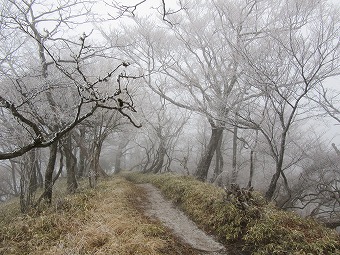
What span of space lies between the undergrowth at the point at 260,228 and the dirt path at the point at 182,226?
0.25m

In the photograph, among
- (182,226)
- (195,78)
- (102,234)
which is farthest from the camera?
(195,78)

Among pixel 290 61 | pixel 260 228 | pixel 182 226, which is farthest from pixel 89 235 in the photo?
pixel 290 61

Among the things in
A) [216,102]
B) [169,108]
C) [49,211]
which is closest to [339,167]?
[216,102]

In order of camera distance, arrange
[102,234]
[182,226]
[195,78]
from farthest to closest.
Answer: [195,78] < [182,226] < [102,234]

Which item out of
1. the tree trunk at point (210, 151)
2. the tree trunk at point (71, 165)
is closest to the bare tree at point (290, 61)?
the tree trunk at point (210, 151)

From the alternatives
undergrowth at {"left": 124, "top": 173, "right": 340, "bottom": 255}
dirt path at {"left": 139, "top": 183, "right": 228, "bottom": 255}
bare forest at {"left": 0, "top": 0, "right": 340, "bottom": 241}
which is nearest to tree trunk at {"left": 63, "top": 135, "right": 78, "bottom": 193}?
bare forest at {"left": 0, "top": 0, "right": 340, "bottom": 241}

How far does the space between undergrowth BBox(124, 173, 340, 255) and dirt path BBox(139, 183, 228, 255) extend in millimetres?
250

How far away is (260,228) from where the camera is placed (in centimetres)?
525

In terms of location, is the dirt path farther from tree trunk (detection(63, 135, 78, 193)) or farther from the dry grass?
tree trunk (detection(63, 135, 78, 193))

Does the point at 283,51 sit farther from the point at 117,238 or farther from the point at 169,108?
the point at 169,108

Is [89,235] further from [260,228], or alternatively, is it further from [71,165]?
[71,165]

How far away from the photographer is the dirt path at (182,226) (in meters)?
5.46

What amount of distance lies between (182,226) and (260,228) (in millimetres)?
2249

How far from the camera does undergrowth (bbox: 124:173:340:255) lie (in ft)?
15.2
